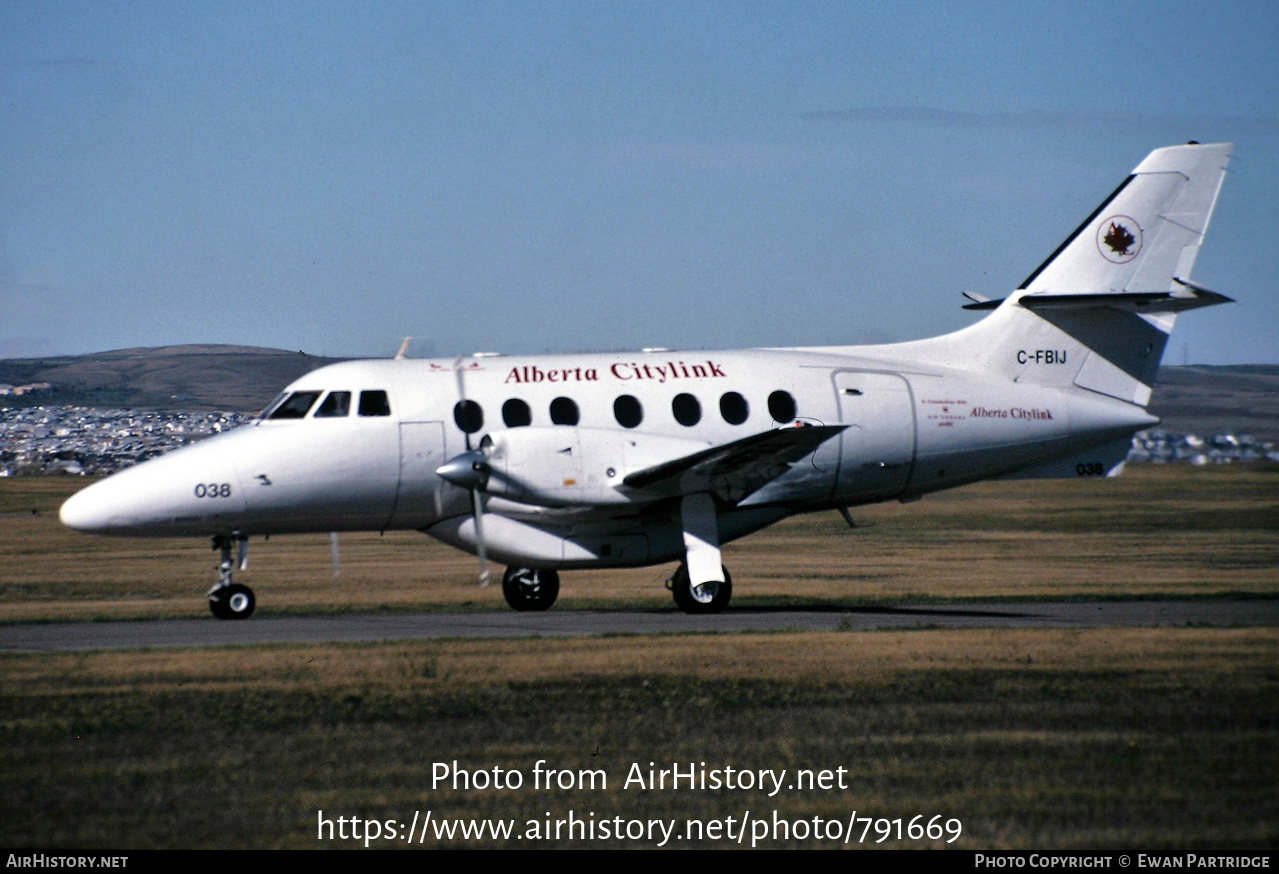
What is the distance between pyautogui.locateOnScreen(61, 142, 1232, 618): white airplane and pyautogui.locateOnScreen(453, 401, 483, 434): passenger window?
30 millimetres

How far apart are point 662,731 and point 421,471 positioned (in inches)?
385

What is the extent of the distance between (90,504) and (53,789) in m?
10.6

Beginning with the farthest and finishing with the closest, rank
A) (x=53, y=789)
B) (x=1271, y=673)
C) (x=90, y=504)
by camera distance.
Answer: (x=90, y=504) → (x=1271, y=673) → (x=53, y=789)

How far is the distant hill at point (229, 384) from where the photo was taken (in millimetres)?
61500

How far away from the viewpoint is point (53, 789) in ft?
31.8

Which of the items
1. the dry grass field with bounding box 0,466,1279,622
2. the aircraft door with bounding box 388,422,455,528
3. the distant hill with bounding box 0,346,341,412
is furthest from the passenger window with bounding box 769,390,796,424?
the distant hill with bounding box 0,346,341,412

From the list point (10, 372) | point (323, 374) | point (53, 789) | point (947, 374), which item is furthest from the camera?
point (10, 372)

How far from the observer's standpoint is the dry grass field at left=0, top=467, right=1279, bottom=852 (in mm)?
8938

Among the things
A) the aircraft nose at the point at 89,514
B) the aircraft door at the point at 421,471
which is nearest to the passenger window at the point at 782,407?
the aircraft door at the point at 421,471

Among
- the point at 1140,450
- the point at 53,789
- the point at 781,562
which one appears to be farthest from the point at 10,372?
the point at 53,789

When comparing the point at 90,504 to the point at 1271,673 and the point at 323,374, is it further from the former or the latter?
the point at 1271,673

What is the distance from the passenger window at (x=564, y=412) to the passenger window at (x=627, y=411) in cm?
55

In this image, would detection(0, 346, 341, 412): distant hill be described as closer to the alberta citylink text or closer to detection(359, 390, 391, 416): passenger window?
detection(359, 390, 391, 416): passenger window

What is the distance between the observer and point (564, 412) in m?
21.2
